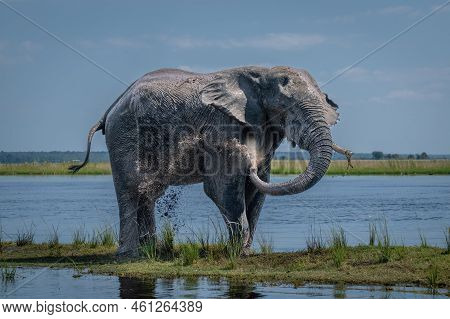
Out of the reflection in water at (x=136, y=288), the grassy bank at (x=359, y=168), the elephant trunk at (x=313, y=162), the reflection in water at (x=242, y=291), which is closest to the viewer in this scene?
the reflection in water at (x=242, y=291)

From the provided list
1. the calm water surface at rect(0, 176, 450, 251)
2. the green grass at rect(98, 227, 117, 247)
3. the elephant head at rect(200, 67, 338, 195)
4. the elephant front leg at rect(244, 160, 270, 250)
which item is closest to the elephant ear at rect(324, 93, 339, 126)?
the elephant head at rect(200, 67, 338, 195)

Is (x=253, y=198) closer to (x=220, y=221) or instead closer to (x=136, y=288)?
(x=136, y=288)

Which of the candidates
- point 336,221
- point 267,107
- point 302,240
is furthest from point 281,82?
point 336,221

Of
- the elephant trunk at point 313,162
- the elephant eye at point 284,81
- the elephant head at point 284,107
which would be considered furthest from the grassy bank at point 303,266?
the elephant eye at point 284,81

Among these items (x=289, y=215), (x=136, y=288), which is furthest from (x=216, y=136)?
(x=289, y=215)

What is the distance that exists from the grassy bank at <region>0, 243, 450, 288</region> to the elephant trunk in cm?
108

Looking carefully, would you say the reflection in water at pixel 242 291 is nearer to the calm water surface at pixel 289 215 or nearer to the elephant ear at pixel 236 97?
the calm water surface at pixel 289 215

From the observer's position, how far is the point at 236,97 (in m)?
16.2

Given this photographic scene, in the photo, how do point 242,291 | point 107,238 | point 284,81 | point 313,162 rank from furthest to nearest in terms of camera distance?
point 107,238
point 284,81
point 313,162
point 242,291

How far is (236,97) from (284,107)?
3.14 feet

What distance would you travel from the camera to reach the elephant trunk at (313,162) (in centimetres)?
1494

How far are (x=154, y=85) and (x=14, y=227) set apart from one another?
986 cm

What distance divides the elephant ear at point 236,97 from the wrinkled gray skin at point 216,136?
0.02 meters
